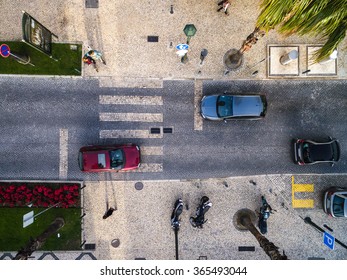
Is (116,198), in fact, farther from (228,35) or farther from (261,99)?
(228,35)

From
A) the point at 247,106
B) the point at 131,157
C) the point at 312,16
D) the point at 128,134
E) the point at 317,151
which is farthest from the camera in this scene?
the point at 128,134

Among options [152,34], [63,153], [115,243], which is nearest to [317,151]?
[152,34]

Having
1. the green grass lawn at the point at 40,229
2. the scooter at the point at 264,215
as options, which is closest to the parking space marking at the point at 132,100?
the green grass lawn at the point at 40,229

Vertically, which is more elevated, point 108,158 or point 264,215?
point 108,158

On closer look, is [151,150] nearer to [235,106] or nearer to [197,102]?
[197,102]

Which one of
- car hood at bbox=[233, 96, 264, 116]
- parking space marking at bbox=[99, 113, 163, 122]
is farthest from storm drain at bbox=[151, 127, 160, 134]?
car hood at bbox=[233, 96, 264, 116]

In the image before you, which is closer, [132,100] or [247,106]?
[247,106]

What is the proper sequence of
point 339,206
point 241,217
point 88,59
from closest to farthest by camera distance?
point 88,59
point 339,206
point 241,217
